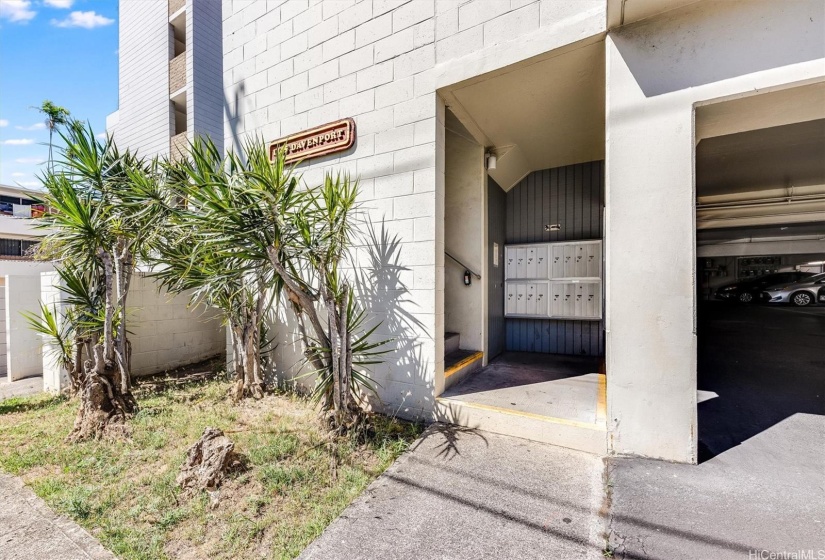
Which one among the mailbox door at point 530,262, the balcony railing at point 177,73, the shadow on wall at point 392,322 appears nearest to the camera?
the shadow on wall at point 392,322

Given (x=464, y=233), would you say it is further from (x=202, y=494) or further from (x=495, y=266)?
(x=202, y=494)

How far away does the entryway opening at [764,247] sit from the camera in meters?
2.42

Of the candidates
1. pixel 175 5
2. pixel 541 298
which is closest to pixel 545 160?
pixel 541 298

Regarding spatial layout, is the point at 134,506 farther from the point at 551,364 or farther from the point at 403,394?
the point at 551,364

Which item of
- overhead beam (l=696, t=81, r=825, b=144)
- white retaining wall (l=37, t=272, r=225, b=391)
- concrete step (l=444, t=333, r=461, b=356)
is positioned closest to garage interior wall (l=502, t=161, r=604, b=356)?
concrete step (l=444, t=333, r=461, b=356)

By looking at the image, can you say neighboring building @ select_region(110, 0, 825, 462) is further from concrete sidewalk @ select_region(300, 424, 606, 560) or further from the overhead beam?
concrete sidewalk @ select_region(300, 424, 606, 560)

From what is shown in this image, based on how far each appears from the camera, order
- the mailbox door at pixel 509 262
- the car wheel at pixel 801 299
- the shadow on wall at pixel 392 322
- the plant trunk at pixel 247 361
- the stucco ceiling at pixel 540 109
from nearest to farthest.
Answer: the stucco ceiling at pixel 540 109
the shadow on wall at pixel 392 322
the plant trunk at pixel 247 361
the mailbox door at pixel 509 262
the car wheel at pixel 801 299

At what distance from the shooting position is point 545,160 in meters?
4.69

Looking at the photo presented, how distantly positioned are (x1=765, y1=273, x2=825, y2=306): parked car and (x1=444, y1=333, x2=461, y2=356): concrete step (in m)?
11.9

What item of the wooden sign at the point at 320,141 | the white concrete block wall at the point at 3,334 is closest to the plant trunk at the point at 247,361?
the wooden sign at the point at 320,141

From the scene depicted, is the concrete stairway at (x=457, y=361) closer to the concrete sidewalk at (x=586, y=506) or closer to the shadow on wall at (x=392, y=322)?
the shadow on wall at (x=392, y=322)

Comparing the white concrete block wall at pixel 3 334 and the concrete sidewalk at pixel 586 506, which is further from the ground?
the white concrete block wall at pixel 3 334

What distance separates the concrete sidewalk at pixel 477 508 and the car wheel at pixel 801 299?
12.3 metres

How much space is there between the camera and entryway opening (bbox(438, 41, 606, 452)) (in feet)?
9.11
